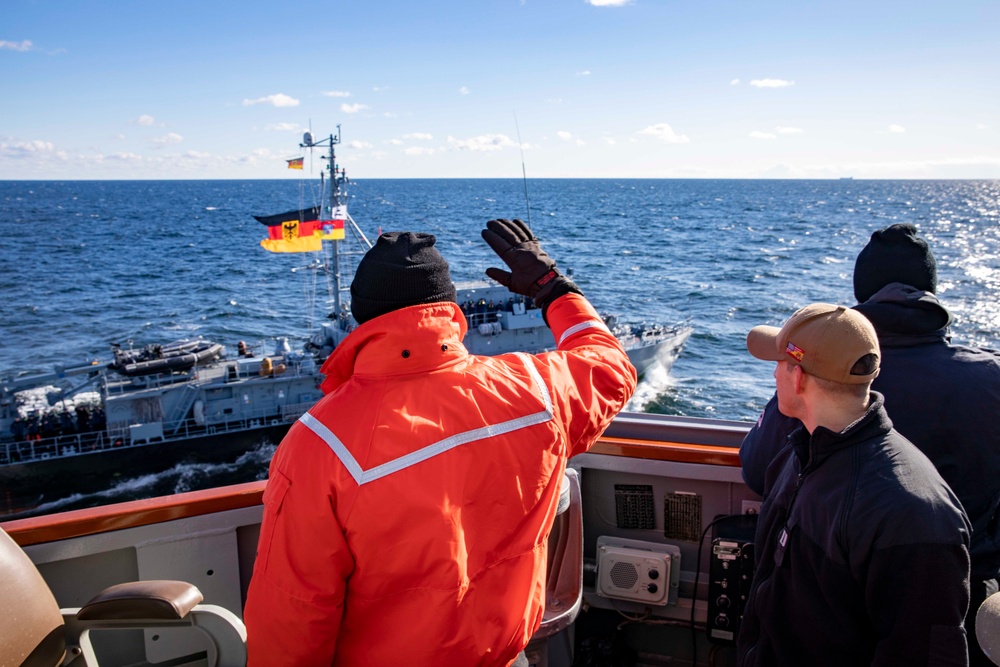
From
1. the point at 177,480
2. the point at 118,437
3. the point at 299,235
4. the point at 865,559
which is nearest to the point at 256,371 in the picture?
the point at 177,480

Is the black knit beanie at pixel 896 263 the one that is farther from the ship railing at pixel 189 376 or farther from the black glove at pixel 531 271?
the ship railing at pixel 189 376

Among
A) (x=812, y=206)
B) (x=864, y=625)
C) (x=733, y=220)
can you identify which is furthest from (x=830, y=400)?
(x=812, y=206)

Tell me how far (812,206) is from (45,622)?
156m

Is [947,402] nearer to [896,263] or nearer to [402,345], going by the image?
[896,263]

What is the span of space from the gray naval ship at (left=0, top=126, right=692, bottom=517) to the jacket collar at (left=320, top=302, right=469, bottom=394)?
67.6 ft

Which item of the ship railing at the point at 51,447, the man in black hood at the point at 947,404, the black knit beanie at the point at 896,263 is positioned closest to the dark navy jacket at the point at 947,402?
the man in black hood at the point at 947,404

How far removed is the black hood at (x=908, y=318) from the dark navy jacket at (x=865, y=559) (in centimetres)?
53

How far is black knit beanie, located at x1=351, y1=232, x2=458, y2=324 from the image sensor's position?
1.83 m

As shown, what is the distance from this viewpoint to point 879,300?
2.62m

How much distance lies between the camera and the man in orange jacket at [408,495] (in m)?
1.68

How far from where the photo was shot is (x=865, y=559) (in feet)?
6.22

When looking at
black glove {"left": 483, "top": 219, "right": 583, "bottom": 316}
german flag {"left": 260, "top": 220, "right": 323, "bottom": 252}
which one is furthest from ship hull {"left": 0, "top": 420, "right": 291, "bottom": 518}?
black glove {"left": 483, "top": 219, "right": 583, "bottom": 316}

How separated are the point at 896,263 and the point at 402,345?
Result: 2076mm

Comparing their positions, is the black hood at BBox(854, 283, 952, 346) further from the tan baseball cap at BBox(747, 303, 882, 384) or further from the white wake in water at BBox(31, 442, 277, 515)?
the white wake in water at BBox(31, 442, 277, 515)
